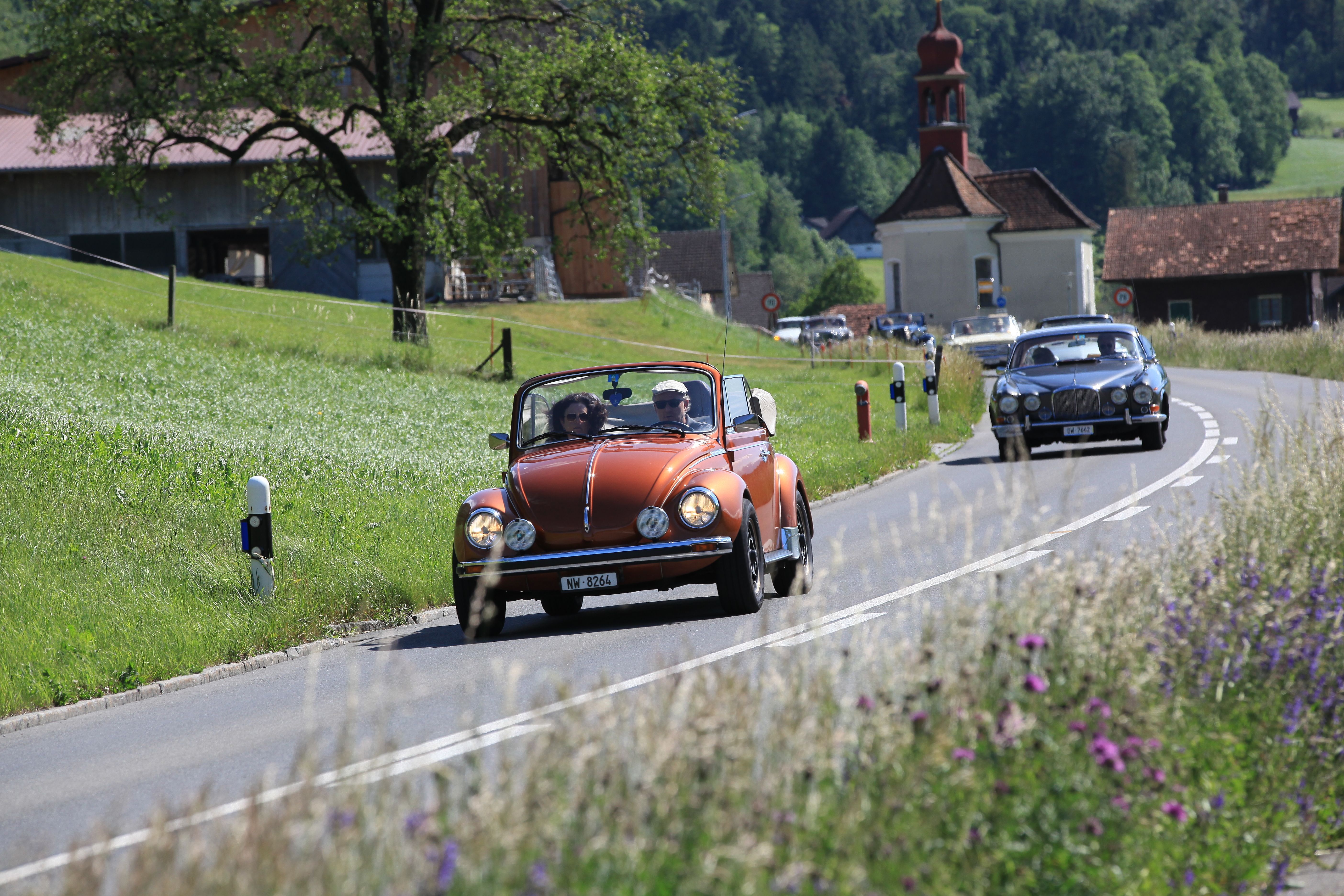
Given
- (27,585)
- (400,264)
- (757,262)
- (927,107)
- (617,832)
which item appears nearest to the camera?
(617,832)

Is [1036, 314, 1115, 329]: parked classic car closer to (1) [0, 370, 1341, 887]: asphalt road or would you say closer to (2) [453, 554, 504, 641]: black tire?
(1) [0, 370, 1341, 887]: asphalt road

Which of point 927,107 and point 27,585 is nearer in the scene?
point 27,585

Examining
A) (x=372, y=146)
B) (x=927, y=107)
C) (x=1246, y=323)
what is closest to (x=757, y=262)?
(x=927, y=107)

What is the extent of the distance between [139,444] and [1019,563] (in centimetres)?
946

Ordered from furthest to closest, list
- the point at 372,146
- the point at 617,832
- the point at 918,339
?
the point at 372,146, the point at 918,339, the point at 617,832

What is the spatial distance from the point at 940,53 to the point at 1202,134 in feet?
250

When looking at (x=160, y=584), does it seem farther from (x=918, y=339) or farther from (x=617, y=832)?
(x=918, y=339)

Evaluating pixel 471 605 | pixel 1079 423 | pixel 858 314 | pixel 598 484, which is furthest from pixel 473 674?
pixel 858 314

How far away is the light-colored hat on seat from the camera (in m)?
12.0

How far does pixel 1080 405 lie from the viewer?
2120 cm

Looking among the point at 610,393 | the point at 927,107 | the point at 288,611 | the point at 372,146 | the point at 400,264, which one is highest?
the point at 927,107

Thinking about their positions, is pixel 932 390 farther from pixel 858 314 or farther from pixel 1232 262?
pixel 858 314

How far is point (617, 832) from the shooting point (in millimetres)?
3799

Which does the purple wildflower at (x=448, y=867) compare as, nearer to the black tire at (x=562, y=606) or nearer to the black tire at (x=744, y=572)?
the black tire at (x=744, y=572)
